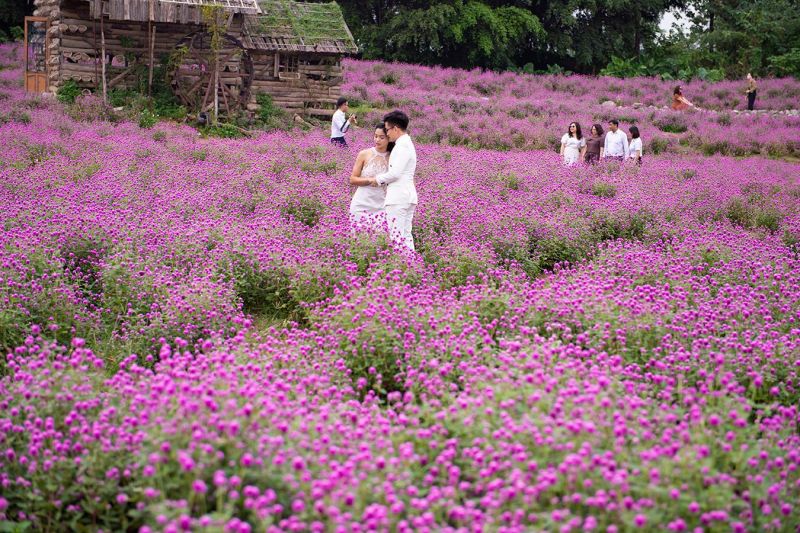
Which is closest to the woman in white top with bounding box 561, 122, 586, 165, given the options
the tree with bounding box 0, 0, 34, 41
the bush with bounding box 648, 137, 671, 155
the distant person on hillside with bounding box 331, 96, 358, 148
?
the distant person on hillside with bounding box 331, 96, 358, 148

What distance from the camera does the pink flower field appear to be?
11.1 ft

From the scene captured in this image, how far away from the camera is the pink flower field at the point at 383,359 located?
339cm

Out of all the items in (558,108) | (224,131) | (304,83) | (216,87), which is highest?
(304,83)

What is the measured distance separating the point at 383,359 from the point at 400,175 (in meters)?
3.55

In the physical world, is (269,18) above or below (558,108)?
above

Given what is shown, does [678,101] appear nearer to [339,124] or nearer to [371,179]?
[339,124]

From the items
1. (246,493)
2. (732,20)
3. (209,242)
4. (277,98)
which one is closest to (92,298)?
(209,242)

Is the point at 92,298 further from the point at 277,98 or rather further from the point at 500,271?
the point at 277,98

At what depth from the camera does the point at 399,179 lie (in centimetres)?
858

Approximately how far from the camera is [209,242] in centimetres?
822

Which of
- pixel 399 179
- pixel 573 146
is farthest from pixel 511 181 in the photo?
pixel 399 179

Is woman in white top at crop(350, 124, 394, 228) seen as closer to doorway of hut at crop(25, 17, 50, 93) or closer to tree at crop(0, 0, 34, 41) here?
doorway of hut at crop(25, 17, 50, 93)

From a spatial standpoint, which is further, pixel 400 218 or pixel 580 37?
pixel 580 37

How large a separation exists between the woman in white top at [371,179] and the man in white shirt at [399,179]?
0.18 meters
